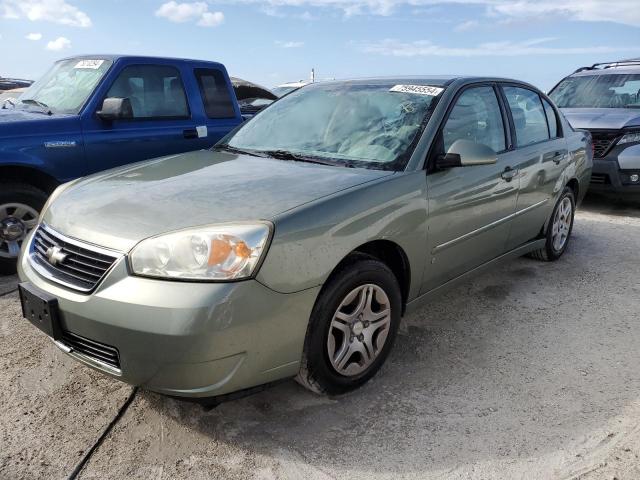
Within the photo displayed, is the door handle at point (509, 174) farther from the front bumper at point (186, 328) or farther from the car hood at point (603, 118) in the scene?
the car hood at point (603, 118)

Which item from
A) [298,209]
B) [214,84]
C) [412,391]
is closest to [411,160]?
[298,209]

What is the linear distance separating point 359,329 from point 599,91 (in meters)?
6.83

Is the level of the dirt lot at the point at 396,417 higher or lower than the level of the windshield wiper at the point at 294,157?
lower

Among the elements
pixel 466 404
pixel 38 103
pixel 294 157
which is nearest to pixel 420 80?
pixel 294 157

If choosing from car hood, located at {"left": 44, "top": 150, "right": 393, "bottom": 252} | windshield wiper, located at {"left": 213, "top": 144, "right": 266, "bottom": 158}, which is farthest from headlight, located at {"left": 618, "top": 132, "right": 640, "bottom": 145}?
windshield wiper, located at {"left": 213, "top": 144, "right": 266, "bottom": 158}

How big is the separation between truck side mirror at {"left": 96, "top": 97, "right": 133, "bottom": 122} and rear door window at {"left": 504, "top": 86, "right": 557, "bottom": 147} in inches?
115

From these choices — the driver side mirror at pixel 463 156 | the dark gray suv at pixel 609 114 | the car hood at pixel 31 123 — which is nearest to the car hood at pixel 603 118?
the dark gray suv at pixel 609 114

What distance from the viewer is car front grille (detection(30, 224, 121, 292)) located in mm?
2159

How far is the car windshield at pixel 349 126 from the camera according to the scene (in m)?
2.96

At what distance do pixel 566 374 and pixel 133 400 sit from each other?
2.23m

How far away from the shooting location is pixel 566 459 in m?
2.21

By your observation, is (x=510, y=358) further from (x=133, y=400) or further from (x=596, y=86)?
(x=596, y=86)

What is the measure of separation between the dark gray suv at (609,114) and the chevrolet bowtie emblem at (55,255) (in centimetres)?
635

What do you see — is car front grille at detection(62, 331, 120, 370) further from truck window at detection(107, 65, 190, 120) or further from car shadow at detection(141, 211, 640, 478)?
truck window at detection(107, 65, 190, 120)
